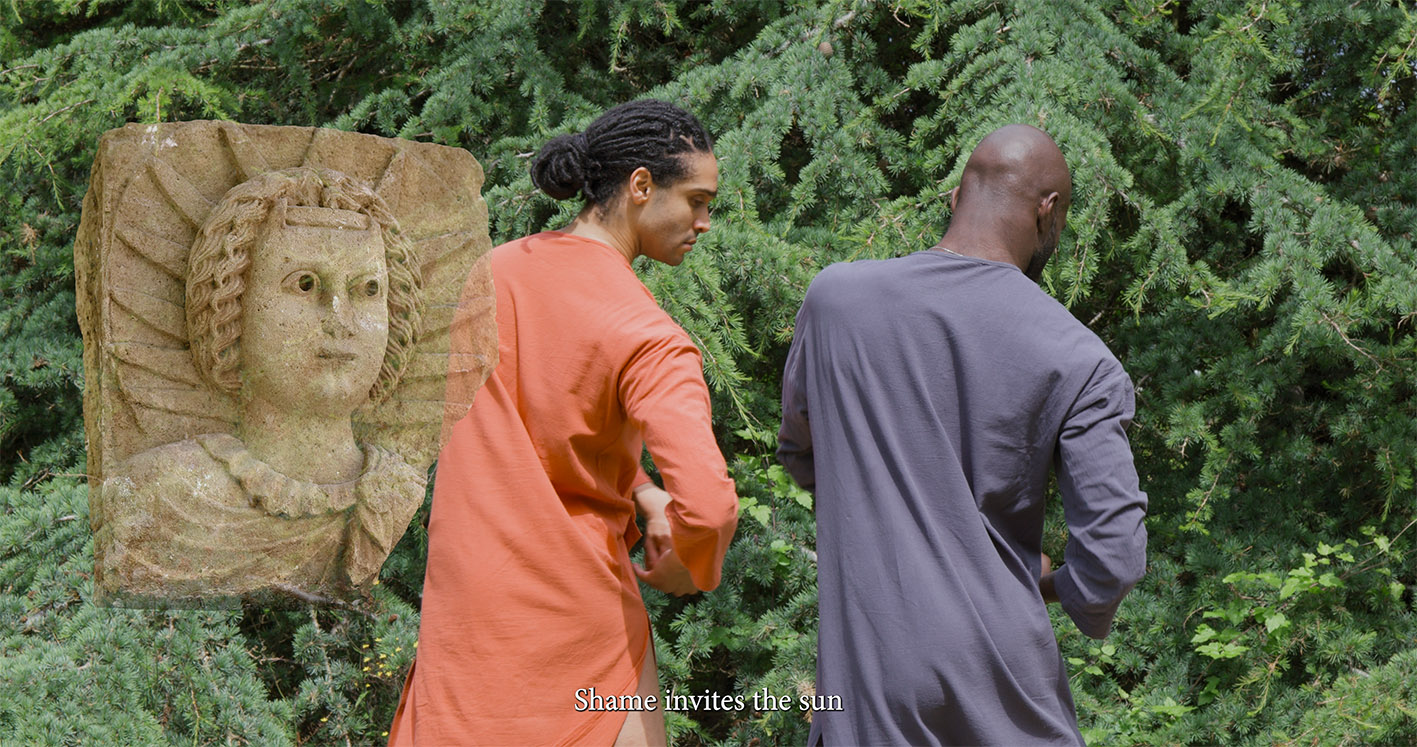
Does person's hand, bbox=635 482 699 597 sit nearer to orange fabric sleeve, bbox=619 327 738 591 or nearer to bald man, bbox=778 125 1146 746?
orange fabric sleeve, bbox=619 327 738 591

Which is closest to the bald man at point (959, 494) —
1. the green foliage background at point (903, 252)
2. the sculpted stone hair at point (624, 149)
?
the sculpted stone hair at point (624, 149)

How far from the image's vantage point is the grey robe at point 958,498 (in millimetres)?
1574

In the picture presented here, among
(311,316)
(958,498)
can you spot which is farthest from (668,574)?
(311,316)

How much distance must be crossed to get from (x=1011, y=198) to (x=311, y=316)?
1.12m

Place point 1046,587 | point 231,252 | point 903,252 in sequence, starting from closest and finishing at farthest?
point 231,252 → point 1046,587 → point 903,252

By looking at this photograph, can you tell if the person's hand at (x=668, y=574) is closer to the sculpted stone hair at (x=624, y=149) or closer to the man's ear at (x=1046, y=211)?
the sculpted stone hair at (x=624, y=149)

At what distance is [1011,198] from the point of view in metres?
1.77

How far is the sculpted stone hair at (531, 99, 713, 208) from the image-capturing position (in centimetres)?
179

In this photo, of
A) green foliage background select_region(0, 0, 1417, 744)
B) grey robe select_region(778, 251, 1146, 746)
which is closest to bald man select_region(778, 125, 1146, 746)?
grey robe select_region(778, 251, 1146, 746)

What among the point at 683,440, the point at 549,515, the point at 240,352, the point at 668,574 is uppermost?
the point at 240,352

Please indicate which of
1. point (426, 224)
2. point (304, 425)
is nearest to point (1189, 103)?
point (426, 224)

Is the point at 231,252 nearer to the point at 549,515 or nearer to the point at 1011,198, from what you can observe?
the point at 549,515

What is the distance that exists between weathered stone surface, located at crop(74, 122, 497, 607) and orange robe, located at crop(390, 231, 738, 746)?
0.48ft

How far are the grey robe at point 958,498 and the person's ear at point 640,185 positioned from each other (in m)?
0.37
